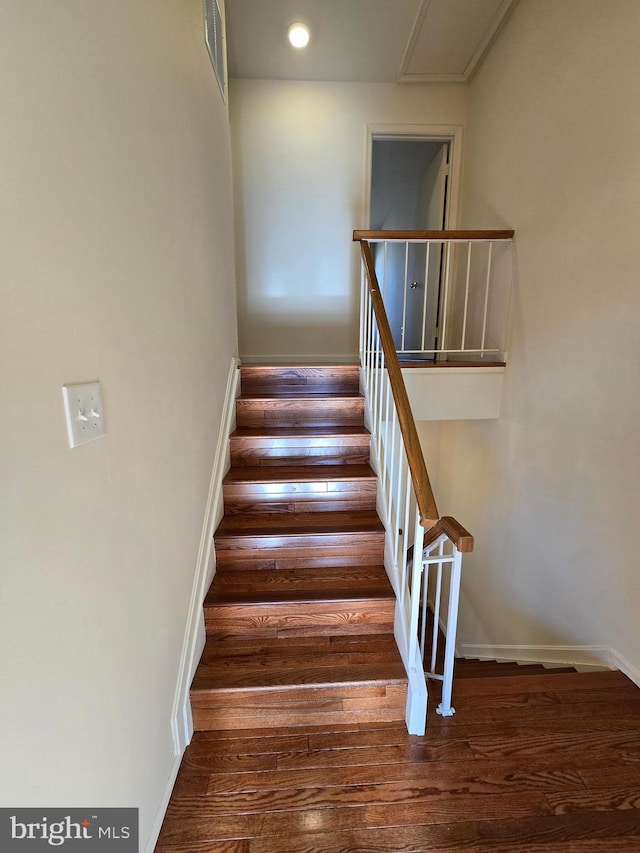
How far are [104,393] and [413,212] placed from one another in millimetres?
4883

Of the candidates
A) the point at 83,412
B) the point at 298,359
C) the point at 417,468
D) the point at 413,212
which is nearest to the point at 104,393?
the point at 83,412

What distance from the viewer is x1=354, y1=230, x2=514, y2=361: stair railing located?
8.41 feet

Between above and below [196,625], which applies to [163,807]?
below

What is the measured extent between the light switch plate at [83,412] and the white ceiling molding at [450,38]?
3.41 metres

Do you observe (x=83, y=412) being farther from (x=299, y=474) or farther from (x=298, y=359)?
(x=298, y=359)

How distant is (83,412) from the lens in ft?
2.66

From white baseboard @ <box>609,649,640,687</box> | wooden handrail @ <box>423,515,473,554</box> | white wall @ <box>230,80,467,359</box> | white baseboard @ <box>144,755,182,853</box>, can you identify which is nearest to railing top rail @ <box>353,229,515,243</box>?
white wall @ <box>230,80,467,359</box>

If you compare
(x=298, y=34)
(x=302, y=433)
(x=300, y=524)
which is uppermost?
(x=298, y=34)

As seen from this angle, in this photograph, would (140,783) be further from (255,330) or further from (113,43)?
(255,330)

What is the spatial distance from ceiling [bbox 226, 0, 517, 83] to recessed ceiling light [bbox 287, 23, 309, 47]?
0.13ft

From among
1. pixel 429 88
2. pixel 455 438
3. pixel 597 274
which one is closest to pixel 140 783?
pixel 597 274

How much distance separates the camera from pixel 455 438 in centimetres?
359

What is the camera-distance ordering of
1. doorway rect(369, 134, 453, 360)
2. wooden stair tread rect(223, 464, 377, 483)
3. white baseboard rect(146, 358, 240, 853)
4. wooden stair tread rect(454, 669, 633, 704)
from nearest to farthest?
white baseboard rect(146, 358, 240, 853) < wooden stair tread rect(454, 669, 633, 704) < wooden stair tread rect(223, 464, 377, 483) < doorway rect(369, 134, 453, 360)

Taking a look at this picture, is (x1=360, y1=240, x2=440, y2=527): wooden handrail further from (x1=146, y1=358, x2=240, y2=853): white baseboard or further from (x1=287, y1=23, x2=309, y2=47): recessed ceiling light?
(x1=287, y1=23, x2=309, y2=47): recessed ceiling light
